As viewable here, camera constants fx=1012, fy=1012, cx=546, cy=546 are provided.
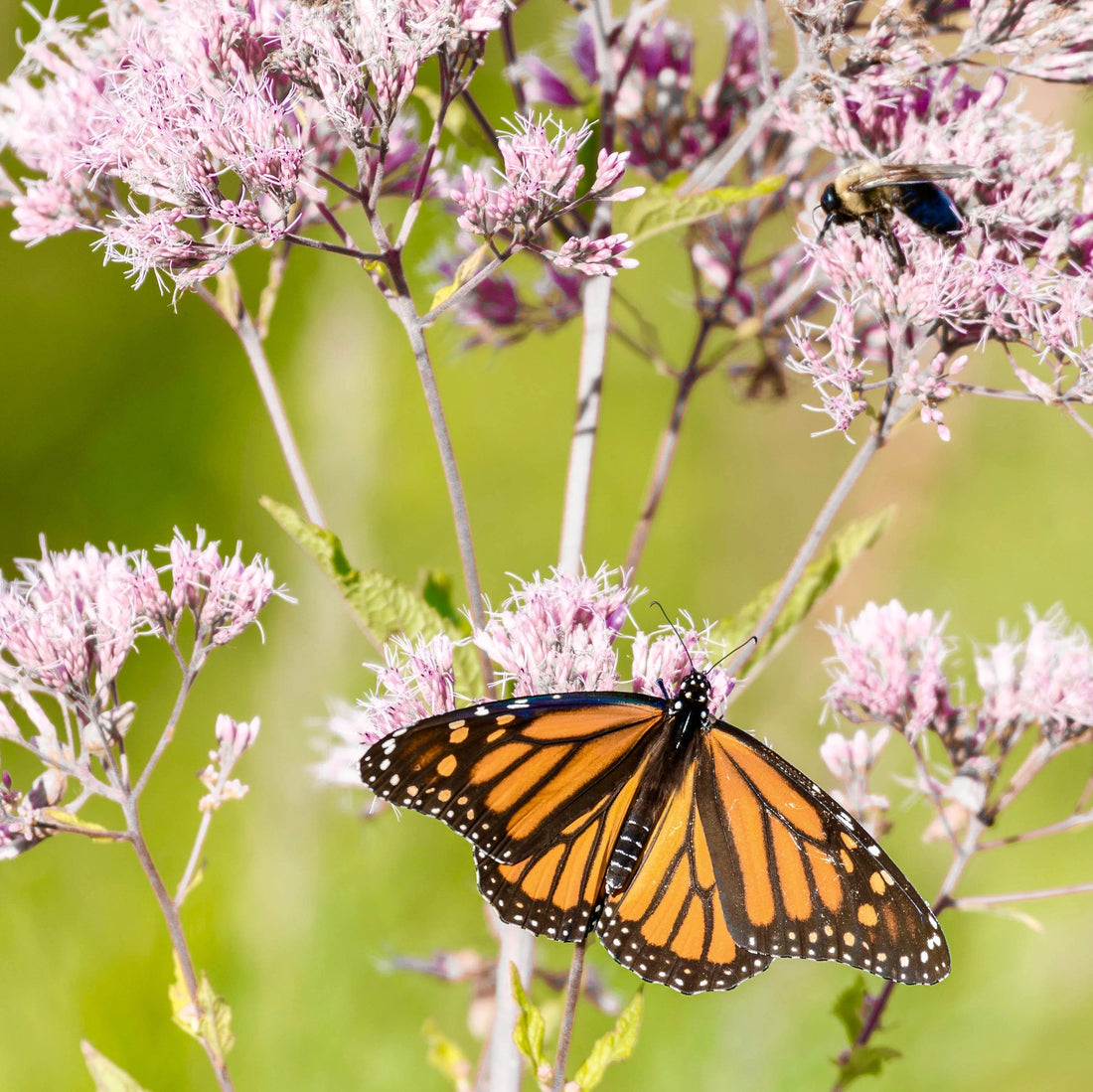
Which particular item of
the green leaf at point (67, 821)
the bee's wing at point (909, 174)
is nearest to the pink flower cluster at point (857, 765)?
the bee's wing at point (909, 174)

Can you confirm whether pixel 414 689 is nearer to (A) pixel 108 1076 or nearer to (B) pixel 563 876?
(B) pixel 563 876

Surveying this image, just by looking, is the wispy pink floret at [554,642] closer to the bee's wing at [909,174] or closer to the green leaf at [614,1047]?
the green leaf at [614,1047]

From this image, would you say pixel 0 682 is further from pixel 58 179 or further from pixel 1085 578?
pixel 1085 578

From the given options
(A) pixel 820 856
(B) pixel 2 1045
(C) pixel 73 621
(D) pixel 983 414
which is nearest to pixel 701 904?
(A) pixel 820 856

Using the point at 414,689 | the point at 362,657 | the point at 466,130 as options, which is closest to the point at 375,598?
the point at 414,689

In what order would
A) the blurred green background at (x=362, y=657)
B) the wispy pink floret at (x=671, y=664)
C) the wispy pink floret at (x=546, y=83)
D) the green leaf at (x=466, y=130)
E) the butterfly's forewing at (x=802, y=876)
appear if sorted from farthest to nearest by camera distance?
the blurred green background at (x=362, y=657)
the wispy pink floret at (x=546, y=83)
the green leaf at (x=466, y=130)
the wispy pink floret at (x=671, y=664)
the butterfly's forewing at (x=802, y=876)

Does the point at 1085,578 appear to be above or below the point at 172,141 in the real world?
above

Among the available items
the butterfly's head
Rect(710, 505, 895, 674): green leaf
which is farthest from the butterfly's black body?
Rect(710, 505, 895, 674): green leaf

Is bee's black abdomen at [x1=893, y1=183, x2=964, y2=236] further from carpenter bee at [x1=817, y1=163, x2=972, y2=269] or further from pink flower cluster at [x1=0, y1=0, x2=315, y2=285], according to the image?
pink flower cluster at [x1=0, y1=0, x2=315, y2=285]
